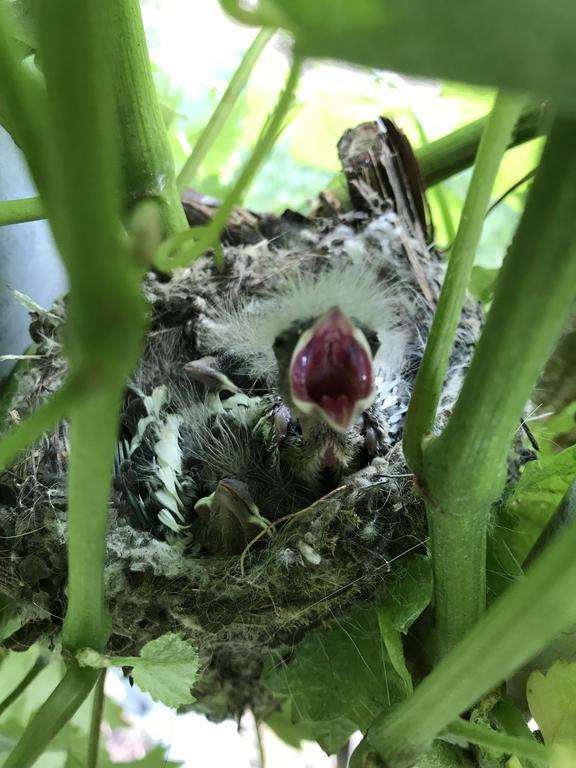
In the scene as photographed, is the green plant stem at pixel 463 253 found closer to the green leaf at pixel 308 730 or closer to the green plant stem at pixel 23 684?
the green leaf at pixel 308 730

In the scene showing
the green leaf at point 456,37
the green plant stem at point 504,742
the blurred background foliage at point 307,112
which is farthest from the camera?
the blurred background foliage at point 307,112

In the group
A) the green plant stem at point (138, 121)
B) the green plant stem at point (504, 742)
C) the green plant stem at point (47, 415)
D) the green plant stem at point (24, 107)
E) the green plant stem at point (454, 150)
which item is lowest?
the green plant stem at point (504, 742)

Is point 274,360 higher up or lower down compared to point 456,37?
higher up

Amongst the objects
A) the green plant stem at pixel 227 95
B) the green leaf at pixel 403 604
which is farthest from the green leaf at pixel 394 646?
the green plant stem at pixel 227 95

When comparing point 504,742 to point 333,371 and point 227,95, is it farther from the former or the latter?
point 227,95

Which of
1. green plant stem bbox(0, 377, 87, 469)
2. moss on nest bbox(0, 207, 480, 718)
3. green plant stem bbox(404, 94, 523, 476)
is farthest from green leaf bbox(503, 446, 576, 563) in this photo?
green plant stem bbox(0, 377, 87, 469)

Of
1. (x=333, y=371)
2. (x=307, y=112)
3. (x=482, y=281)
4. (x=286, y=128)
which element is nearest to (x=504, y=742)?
(x=333, y=371)

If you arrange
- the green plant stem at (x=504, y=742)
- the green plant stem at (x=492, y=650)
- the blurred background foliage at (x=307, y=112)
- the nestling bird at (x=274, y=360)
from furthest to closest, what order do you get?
the blurred background foliage at (x=307, y=112)
the nestling bird at (x=274, y=360)
the green plant stem at (x=504, y=742)
the green plant stem at (x=492, y=650)
